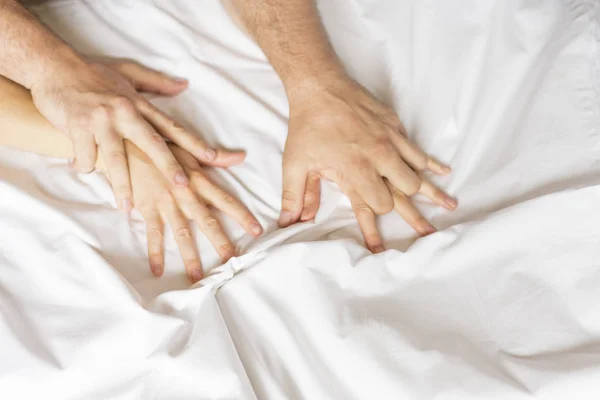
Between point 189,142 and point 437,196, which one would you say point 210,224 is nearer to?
point 189,142

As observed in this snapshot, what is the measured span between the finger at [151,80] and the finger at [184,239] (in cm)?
22

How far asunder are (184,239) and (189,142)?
0.17 meters

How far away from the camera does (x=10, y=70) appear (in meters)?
1.00

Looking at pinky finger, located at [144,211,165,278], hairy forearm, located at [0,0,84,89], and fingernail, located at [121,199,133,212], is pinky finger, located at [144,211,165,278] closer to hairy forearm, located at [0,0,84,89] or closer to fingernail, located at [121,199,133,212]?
fingernail, located at [121,199,133,212]

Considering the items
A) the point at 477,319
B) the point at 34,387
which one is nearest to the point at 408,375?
the point at 477,319

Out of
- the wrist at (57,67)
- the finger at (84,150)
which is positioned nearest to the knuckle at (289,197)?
the finger at (84,150)

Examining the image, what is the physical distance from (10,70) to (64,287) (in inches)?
17.5

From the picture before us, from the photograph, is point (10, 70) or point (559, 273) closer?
point (559, 273)

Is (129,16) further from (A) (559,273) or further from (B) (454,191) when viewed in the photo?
(A) (559,273)

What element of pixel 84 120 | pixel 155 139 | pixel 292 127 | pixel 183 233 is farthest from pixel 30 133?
pixel 292 127

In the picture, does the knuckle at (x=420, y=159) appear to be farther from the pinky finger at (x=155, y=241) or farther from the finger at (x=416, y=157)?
the pinky finger at (x=155, y=241)

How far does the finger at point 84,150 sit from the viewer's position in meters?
0.92

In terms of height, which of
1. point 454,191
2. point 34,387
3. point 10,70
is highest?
point 10,70

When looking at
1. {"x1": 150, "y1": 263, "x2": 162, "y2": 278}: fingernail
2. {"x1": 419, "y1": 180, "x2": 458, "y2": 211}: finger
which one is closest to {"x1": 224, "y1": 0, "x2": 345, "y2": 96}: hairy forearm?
{"x1": 419, "y1": 180, "x2": 458, "y2": 211}: finger
